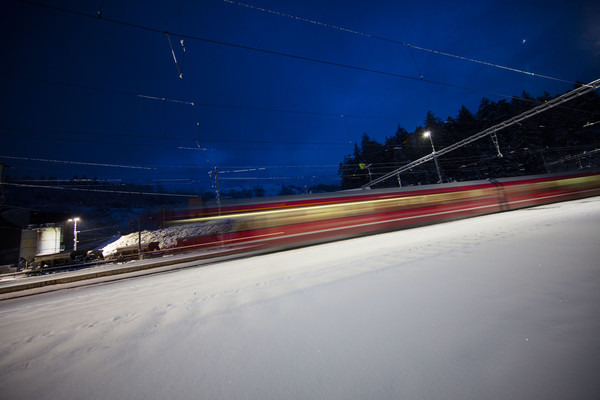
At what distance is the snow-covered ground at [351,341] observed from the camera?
3.16 feet

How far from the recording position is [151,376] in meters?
1.24

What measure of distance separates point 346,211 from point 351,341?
7.08m

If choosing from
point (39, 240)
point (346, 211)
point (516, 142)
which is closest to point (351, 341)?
point (346, 211)

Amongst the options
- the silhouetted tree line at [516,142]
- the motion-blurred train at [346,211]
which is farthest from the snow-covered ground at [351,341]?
the silhouetted tree line at [516,142]

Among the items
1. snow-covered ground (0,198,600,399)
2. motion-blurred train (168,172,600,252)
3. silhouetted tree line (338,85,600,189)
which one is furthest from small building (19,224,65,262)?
silhouetted tree line (338,85,600,189)

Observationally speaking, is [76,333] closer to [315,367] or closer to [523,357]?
[315,367]

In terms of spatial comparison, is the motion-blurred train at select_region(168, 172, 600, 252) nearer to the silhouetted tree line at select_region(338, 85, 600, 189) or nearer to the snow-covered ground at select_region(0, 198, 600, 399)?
the snow-covered ground at select_region(0, 198, 600, 399)

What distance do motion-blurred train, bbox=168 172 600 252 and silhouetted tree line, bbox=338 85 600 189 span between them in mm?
11807

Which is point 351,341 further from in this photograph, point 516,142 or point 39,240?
point 516,142

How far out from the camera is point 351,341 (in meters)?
1.34

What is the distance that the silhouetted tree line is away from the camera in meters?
26.1

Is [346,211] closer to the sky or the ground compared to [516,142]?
closer to the ground

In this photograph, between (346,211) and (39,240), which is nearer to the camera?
(346,211)

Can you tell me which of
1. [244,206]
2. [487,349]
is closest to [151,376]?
[487,349]
